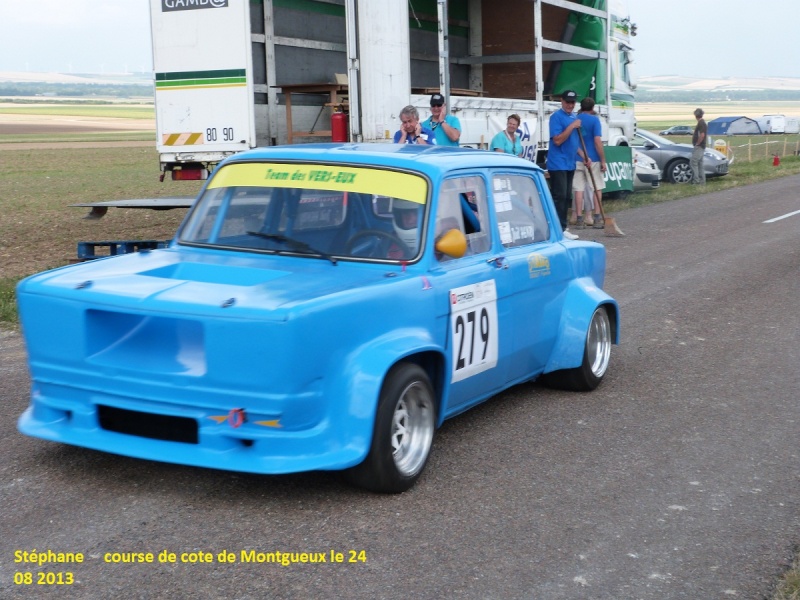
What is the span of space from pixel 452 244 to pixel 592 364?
73.7 inches

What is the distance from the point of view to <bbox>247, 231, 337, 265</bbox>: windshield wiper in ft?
16.9

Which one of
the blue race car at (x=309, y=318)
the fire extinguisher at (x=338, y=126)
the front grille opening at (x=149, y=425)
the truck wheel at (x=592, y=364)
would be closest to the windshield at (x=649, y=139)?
the fire extinguisher at (x=338, y=126)

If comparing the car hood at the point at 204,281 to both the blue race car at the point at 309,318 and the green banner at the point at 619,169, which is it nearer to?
the blue race car at the point at 309,318

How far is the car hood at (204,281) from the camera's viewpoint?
Answer: 168 inches

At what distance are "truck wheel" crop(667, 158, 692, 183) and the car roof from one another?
19588 mm

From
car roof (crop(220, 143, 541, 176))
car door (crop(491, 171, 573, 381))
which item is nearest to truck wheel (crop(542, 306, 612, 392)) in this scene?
car door (crop(491, 171, 573, 381))

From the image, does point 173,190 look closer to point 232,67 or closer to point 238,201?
point 232,67

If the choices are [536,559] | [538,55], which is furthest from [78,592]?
[538,55]

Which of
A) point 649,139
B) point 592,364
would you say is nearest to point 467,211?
point 592,364

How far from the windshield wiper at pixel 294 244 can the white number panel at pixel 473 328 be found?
25.4 inches

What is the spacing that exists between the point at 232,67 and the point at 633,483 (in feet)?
28.3

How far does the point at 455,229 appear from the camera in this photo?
5.30m

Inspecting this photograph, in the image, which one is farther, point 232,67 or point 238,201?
point 232,67

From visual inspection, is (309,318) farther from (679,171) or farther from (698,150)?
(679,171)
